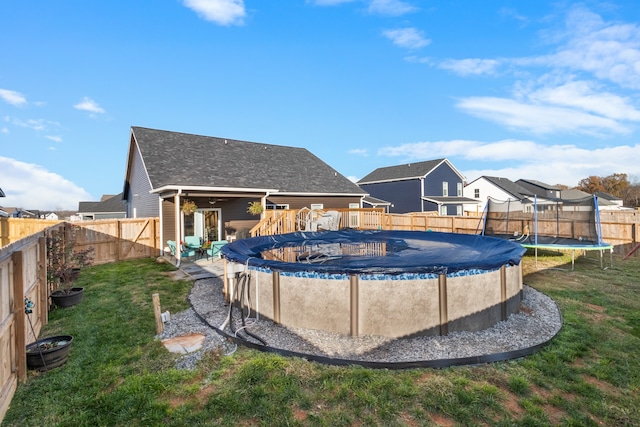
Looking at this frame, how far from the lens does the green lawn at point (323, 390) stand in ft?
9.09

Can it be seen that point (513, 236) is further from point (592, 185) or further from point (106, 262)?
point (592, 185)

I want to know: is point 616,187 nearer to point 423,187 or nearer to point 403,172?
point 403,172

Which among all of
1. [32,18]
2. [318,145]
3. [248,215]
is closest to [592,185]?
[318,145]

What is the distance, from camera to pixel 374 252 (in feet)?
26.4

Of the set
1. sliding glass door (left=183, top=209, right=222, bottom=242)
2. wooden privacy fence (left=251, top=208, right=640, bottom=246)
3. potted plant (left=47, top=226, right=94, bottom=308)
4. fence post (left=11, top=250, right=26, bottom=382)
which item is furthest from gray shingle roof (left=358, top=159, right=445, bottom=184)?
fence post (left=11, top=250, right=26, bottom=382)

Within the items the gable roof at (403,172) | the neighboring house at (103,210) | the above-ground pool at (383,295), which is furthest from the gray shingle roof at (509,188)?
the neighboring house at (103,210)

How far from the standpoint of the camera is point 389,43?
14477 mm

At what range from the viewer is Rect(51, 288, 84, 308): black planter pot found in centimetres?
623

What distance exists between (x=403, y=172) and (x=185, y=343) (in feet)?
92.7

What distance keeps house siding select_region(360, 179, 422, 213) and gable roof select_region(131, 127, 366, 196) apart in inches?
439

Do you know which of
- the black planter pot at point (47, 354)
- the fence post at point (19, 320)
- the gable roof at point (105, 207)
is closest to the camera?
the fence post at point (19, 320)

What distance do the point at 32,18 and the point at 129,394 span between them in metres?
12.5

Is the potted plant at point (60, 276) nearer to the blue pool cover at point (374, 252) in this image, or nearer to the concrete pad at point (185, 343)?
the blue pool cover at point (374, 252)

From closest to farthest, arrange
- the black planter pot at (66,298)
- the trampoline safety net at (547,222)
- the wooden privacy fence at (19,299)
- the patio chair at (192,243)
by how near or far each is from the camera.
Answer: the wooden privacy fence at (19,299) < the black planter pot at (66,298) < the trampoline safety net at (547,222) < the patio chair at (192,243)
